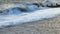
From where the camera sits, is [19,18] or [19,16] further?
[19,16]

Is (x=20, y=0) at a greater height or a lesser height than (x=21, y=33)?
lesser

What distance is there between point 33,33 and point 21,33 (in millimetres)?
100

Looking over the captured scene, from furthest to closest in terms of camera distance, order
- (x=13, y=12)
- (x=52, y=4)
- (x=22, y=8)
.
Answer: (x=52, y=4) < (x=22, y=8) < (x=13, y=12)

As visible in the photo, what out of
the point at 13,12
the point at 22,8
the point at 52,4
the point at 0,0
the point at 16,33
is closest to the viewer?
the point at 16,33

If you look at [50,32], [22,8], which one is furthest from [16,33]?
[22,8]

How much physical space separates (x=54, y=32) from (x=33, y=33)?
19cm

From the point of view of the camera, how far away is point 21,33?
125 cm

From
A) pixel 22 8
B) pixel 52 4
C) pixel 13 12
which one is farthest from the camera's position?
pixel 52 4

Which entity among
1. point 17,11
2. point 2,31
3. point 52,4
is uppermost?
point 2,31

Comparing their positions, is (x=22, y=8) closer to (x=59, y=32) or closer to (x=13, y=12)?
(x=13, y=12)

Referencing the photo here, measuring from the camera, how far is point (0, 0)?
184 inches

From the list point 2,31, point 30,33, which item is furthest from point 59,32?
point 2,31

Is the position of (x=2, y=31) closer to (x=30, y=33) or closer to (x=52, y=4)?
(x=30, y=33)

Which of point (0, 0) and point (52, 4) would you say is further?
point (0, 0)
